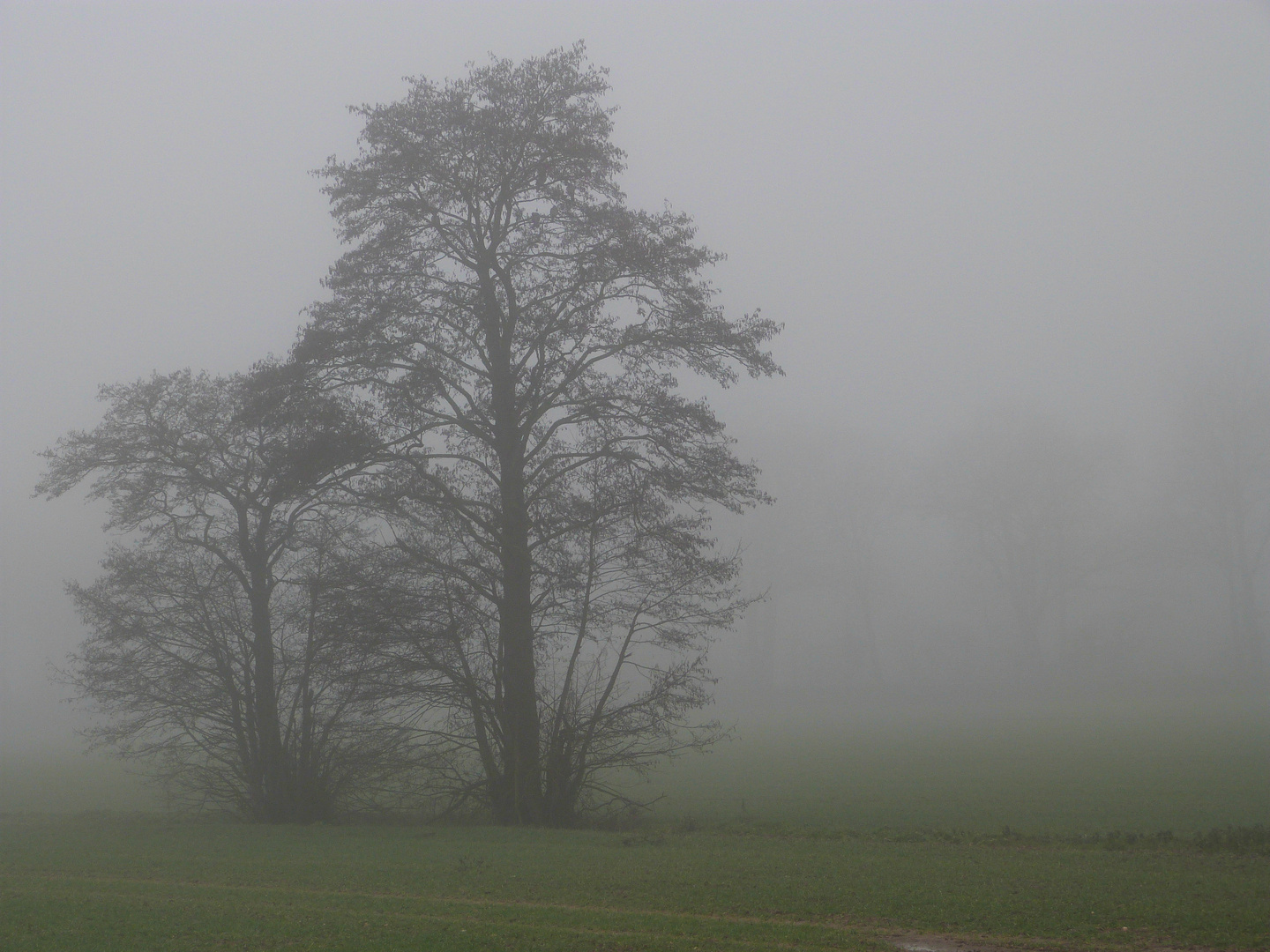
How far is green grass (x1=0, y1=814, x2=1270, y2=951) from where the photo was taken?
9922 millimetres

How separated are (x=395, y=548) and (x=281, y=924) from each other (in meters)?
10.4

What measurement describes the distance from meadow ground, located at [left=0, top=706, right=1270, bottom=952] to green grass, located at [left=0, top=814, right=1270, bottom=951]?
5 centimetres

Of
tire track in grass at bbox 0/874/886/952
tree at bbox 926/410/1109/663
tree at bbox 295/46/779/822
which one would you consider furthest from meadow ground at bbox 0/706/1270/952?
tree at bbox 926/410/1109/663

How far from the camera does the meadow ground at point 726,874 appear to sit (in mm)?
10070

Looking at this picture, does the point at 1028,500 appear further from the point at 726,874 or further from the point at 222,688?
the point at 726,874

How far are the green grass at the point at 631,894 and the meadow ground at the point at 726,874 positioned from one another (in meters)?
0.05

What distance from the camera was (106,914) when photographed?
39.3 ft

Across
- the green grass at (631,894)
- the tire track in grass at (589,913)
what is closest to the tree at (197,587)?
the green grass at (631,894)

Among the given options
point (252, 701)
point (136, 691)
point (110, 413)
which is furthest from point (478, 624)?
point (110, 413)

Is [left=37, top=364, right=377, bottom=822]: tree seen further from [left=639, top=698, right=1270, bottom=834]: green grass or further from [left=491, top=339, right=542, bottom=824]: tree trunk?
[left=639, top=698, right=1270, bottom=834]: green grass

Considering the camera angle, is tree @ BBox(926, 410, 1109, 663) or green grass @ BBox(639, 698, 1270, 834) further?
tree @ BBox(926, 410, 1109, 663)

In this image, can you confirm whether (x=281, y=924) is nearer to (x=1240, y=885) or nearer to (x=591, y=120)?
(x=1240, y=885)

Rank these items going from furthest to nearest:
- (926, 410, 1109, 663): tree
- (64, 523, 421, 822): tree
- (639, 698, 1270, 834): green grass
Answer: (926, 410, 1109, 663): tree → (64, 523, 421, 822): tree → (639, 698, 1270, 834): green grass

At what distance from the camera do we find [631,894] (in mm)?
11992
